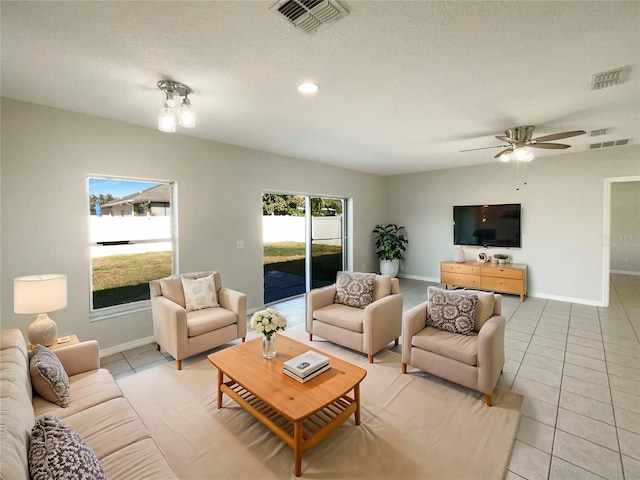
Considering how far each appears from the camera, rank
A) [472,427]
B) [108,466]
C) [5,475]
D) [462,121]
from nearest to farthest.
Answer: [5,475], [108,466], [472,427], [462,121]

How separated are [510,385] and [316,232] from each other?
410 centimetres

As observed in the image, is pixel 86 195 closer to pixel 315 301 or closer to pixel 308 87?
pixel 308 87

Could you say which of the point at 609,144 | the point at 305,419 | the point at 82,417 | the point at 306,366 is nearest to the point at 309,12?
the point at 306,366

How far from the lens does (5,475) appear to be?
0.89 m

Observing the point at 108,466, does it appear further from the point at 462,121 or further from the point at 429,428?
the point at 462,121

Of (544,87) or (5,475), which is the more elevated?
(544,87)

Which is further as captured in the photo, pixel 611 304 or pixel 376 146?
pixel 611 304

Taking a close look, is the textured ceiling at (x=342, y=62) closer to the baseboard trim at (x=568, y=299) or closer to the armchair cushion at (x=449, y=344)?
the armchair cushion at (x=449, y=344)

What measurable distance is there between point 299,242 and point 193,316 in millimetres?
2922

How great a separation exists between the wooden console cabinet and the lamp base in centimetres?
604

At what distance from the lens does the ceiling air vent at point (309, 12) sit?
1574mm

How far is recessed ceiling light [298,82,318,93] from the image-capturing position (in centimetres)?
249

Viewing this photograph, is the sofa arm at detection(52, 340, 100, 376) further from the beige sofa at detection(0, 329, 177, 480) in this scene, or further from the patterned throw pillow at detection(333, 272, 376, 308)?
the patterned throw pillow at detection(333, 272, 376, 308)

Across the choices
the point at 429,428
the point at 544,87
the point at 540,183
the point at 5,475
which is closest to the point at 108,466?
the point at 5,475
